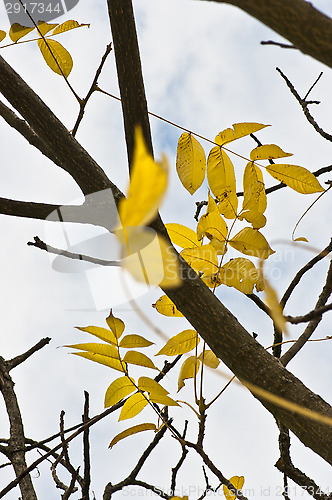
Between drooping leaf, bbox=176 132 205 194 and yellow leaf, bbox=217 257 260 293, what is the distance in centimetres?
12

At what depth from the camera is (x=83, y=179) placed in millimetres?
745

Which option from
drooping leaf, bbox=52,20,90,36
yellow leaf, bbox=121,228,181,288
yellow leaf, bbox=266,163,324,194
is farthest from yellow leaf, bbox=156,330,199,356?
drooping leaf, bbox=52,20,90,36

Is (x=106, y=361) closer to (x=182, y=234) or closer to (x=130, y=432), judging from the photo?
(x=130, y=432)

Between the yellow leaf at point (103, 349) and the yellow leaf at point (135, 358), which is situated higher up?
the yellow leaf at point (103, 349)

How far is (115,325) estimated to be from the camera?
67 cm

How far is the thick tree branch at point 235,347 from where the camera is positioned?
0.60 meters

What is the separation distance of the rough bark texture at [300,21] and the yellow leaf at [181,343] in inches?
18.7

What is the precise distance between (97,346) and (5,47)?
56 centimetres

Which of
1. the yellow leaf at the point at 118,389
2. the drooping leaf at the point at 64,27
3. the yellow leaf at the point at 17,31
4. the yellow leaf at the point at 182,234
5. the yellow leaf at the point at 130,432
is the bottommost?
the yellow leaf at the point at 130,432

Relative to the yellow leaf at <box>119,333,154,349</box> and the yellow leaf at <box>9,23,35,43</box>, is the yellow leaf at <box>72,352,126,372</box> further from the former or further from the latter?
the yellow leaf at <box>9,23,35,43</box>

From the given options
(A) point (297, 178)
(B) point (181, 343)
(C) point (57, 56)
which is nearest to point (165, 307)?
(B) point (181, 343)

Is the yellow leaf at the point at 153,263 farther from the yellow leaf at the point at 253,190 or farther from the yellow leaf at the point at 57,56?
Result: the yellow leaf at the point at 57,56

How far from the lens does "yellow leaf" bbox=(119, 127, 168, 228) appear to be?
235 mm

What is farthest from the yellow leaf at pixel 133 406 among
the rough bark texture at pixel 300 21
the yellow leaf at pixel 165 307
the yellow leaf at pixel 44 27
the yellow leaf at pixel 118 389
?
the yellow leaf at pixel 44 27
